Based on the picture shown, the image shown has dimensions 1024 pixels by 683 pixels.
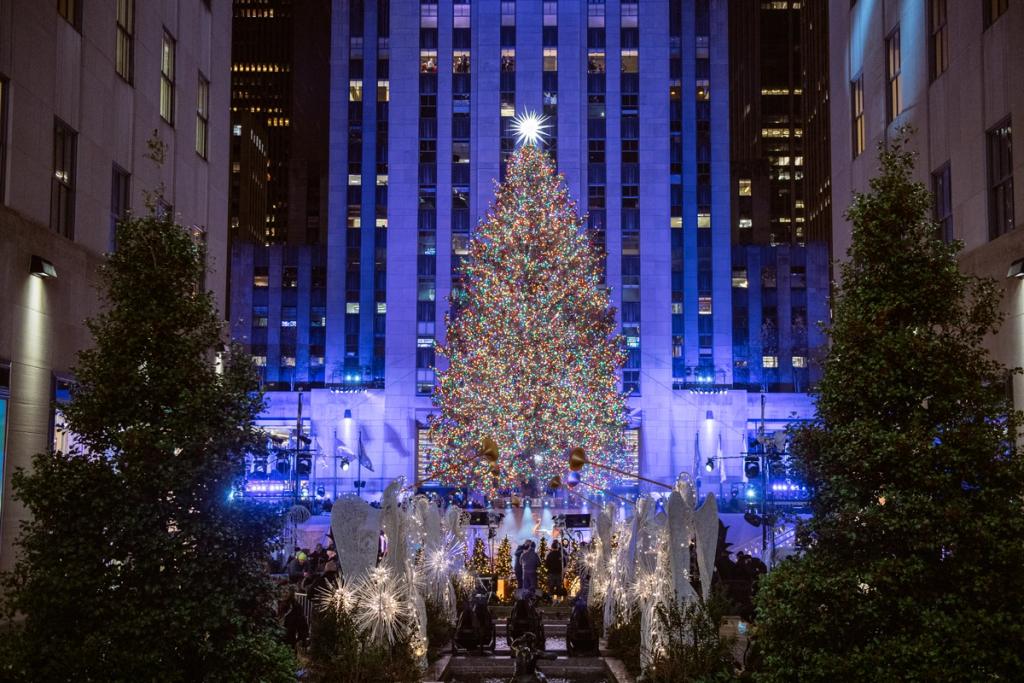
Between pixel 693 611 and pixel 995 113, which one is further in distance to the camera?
pixel 995 113

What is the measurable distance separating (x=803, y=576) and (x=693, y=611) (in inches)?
205

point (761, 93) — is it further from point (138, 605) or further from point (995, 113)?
point (138, 605)

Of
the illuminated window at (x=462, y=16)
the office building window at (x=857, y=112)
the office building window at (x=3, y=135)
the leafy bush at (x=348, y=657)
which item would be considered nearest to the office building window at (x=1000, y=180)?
Answer: the office building window at (x=857, y=112)

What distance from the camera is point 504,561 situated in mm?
29750

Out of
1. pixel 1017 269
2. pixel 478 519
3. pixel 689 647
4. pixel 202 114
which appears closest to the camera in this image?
pixel 689 647

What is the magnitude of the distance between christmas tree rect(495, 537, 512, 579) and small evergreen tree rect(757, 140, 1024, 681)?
63.9 ft

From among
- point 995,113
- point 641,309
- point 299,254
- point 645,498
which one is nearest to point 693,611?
point 645,498

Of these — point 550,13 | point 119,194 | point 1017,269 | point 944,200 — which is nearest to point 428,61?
point 550,13

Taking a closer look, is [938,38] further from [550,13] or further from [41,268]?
[550,13]

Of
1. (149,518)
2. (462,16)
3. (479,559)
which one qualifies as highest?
(462,16)

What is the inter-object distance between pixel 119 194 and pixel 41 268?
18.1 feet

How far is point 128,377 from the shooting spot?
9.87 meters

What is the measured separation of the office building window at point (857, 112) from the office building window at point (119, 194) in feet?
63.2

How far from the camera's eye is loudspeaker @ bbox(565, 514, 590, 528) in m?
32.3
